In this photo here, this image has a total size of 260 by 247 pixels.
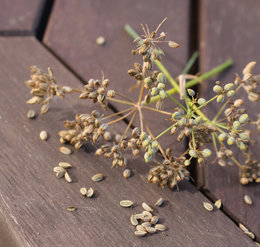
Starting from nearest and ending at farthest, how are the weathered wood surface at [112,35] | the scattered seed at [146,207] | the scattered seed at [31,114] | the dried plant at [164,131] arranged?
the dried plant at [164,131], the scattered seed at [146,207], the scattered seed at [31,114], the weathered wood surface at [112,35]

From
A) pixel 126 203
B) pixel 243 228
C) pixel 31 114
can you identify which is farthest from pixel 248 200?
pixel 31 114

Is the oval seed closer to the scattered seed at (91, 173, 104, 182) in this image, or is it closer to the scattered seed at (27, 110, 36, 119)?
the scattered seed at (91, 173, 104, 182)

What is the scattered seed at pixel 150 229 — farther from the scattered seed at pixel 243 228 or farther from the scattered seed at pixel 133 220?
the scattered seed at pixel 243 228

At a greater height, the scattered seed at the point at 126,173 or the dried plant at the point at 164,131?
the dried plant at the point at 164,131

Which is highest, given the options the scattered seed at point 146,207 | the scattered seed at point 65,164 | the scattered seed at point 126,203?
the scattered seed at point 65,164

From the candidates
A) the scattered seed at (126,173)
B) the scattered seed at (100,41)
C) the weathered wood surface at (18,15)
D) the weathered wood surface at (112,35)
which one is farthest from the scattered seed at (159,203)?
the weathered wood surface at (18,15)

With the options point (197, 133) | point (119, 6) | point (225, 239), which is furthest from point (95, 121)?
point (119, 6)
